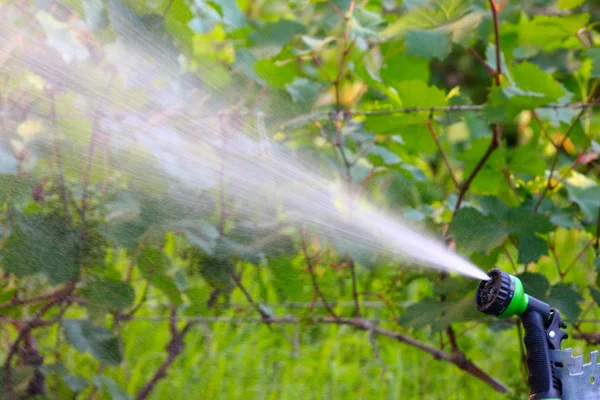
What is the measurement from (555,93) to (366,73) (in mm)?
395

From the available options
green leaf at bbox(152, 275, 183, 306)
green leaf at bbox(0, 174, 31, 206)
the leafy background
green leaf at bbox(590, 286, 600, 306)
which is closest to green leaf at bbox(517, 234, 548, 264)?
the leafy background

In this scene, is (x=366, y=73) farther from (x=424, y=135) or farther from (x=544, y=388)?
(x=544, y=388)

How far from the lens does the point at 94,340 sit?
1.47 m

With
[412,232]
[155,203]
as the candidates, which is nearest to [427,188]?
[412,232]

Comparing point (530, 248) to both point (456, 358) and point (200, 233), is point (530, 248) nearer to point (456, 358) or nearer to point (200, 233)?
point (456, 358)

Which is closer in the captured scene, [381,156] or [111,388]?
[111,388]

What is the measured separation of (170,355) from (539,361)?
871 mm

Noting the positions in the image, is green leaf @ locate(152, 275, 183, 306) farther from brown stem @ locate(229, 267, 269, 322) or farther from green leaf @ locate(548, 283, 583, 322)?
green leaf @ locate(548, 283, 583, 322)

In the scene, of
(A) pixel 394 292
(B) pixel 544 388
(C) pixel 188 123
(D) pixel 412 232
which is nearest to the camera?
(B) pixel 544 388

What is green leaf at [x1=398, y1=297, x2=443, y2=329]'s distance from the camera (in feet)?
4.96

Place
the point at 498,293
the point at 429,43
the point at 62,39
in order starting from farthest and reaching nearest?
the point at 429,43 → the point at 62,39 → the point at 498,293

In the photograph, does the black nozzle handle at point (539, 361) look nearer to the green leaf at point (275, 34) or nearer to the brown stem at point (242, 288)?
the brown stem at point (242, 288)

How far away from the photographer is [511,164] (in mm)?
1515

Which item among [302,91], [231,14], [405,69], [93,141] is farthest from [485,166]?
[93,141]
